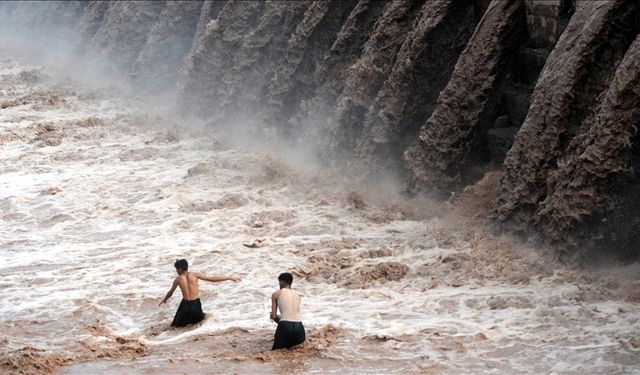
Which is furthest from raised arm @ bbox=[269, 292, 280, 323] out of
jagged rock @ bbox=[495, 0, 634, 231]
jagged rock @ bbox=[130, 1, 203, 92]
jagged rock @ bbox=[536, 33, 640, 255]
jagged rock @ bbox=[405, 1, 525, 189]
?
jagged rock @ bbox=[130, 1, 203, 92]

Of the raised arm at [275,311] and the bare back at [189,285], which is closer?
the raised arm at [275,311]

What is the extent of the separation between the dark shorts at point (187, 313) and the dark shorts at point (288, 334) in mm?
1182

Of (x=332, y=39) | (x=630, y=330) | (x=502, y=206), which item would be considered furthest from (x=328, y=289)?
(x=332, y=39)

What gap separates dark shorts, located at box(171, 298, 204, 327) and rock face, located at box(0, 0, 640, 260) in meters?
3.94

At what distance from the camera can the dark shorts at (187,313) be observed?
10008 mm

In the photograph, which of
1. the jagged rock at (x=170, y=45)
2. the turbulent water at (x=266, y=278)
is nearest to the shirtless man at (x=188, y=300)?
the turbulent water at (x=266, y=278)

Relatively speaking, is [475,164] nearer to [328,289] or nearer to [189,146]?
[328,289]

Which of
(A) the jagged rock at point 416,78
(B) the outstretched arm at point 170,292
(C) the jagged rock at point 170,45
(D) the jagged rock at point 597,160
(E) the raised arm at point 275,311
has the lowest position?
(E) the raised arm at point 275,311

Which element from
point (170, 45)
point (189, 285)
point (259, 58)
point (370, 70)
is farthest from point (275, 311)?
point (170, 45)

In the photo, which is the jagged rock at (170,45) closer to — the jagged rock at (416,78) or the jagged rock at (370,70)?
the jagged rock at (370,70)

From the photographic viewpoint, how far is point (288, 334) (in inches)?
361

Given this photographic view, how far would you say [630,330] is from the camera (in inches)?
359

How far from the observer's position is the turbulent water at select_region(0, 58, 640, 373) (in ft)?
30.0

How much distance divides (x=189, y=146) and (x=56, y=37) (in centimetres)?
1525
